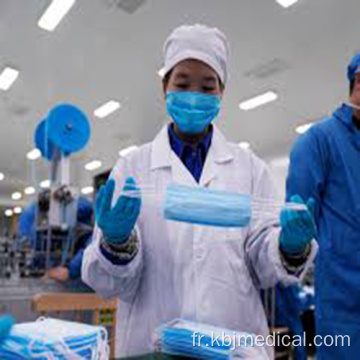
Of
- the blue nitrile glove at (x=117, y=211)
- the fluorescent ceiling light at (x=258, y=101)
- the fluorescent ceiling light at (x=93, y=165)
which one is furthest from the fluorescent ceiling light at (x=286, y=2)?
the fluorescent ceiling light at (x=93, y=165)

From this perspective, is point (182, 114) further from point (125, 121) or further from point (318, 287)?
point (125, 121)

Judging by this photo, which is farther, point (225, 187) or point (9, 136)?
point (9, 136)

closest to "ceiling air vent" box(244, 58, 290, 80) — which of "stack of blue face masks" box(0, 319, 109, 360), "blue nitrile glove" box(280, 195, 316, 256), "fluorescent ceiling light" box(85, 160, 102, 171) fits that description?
"blue nitrile glove" box(280, 195, 316, 256)

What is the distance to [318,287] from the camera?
3.84 feet

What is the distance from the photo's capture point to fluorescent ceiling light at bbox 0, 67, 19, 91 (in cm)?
531

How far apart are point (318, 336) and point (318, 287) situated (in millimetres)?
132

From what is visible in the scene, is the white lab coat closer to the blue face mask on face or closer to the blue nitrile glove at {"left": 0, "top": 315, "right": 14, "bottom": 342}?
the blue face mask on face

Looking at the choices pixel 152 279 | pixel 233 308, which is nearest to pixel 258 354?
pixel 233 308

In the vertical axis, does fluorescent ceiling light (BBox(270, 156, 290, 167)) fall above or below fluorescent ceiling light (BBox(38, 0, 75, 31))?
below

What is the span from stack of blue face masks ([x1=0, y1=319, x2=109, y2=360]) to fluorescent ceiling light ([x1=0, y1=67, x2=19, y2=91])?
529 cm

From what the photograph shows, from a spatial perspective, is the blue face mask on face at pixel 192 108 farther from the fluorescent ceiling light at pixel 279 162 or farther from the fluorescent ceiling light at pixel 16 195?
the fluorescent ceiling light at pixel 16 195

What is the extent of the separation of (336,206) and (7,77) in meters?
5.30

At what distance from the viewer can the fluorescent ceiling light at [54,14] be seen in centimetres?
369

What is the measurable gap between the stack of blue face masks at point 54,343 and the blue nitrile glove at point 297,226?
14.4 inches
